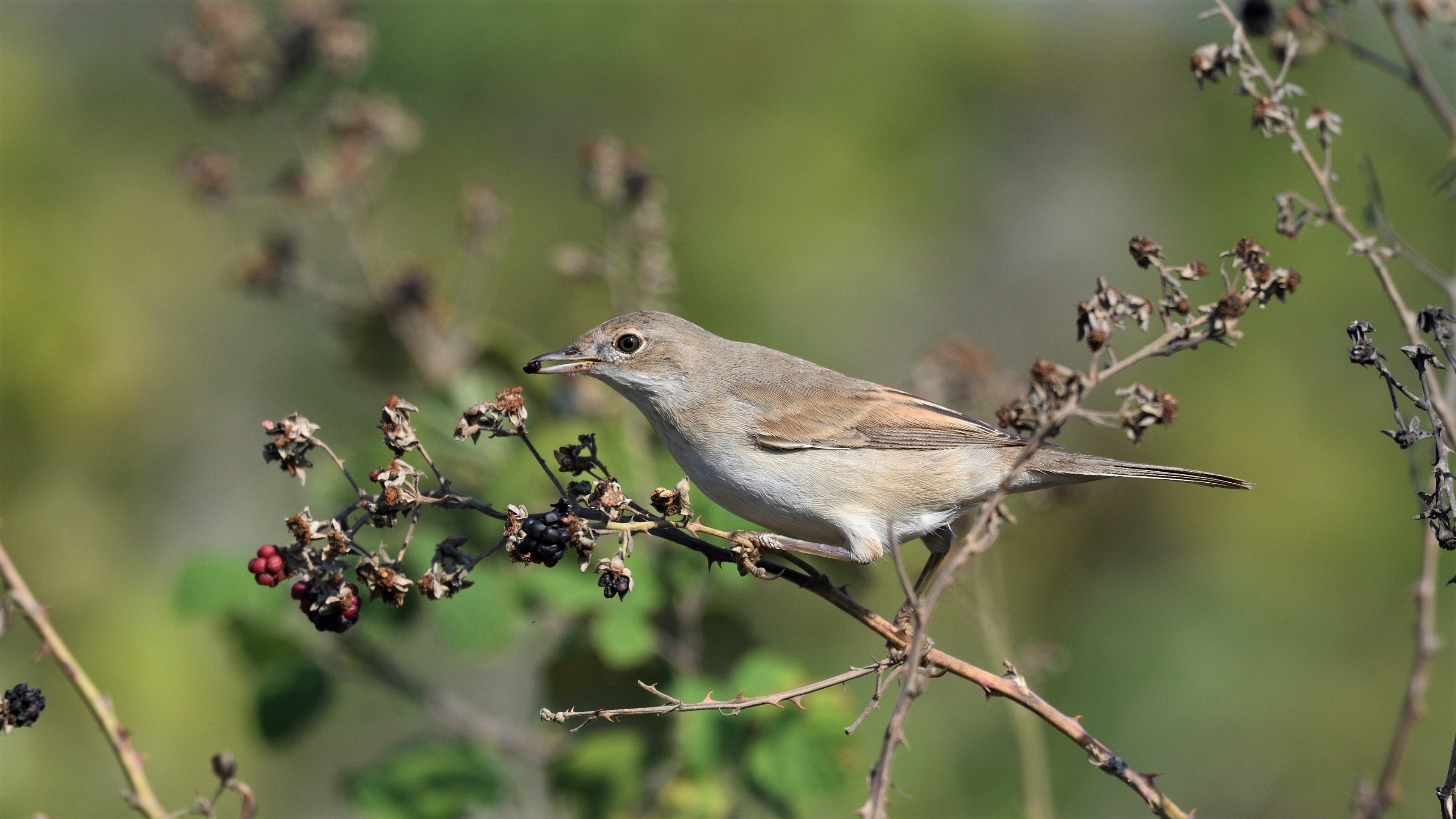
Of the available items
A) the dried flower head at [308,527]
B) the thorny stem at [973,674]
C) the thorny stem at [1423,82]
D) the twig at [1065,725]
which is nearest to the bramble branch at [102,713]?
the dried flower head at [308,527]

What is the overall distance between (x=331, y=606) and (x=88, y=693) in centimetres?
49

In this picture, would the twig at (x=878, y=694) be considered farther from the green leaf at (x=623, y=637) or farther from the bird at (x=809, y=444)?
the green leaf at (x=623, y=637)

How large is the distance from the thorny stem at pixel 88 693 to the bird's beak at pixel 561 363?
1.74 m

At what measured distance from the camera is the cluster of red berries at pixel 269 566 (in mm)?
2455

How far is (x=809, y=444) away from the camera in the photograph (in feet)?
12.6

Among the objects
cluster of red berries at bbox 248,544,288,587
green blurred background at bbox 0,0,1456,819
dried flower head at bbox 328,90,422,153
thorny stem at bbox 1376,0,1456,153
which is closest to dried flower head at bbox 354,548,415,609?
cluster of red berries at bbox 248,544,288,587

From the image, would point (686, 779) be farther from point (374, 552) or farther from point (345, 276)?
point (345, 276)

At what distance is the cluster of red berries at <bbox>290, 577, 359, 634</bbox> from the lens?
8.04ft

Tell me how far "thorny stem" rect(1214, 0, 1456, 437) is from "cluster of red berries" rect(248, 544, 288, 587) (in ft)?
7.99

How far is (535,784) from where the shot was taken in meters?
6.21

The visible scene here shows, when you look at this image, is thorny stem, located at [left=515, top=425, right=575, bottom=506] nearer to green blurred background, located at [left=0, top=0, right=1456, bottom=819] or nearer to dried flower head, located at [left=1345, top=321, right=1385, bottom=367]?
green blurred background, located at [left=0, top=0, right=1456, bottom=819]

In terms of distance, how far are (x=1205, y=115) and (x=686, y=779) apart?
8674 millimetres

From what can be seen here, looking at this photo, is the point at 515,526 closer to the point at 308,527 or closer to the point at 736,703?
the point at 308,527

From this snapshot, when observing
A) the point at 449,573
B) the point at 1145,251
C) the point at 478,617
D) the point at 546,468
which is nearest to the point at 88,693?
the point at 449,573
